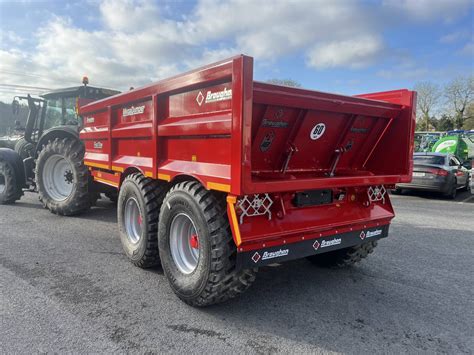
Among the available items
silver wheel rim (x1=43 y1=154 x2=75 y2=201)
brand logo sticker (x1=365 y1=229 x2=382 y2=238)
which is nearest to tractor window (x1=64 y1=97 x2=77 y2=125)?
silver wheel rim (x1=43 y1=154 x2=75 y2=201)

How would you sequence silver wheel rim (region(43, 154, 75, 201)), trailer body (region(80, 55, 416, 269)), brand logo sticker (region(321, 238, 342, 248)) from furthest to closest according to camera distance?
silver wheel rim (region(43, 154, 75, 201)), brand logo sticker (region(321, 238, 342, 248)), trailer body (region(80, 55, 416, 269))

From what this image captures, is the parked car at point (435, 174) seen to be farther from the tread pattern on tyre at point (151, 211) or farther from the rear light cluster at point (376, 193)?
the tread pattern on tyre at point (151, 211)

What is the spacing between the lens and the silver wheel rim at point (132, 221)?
4.63m

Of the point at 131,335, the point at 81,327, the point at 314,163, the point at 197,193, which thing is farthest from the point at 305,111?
the point at 81,327

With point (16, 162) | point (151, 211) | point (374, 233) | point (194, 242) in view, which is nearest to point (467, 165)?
point (374, 233)

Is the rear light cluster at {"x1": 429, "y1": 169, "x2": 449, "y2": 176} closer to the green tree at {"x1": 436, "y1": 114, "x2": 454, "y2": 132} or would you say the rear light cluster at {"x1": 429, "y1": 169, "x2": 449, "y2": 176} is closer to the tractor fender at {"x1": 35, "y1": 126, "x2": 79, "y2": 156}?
the tractor fender at {"x1": 35, "y1": 126, "x2": 79, "y2": 156}

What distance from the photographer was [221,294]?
3.17 meters

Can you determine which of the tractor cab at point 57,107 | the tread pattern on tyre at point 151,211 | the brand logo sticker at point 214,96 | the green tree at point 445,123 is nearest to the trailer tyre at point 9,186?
the tractor cab at point 57,107

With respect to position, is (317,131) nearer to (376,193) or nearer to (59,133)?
(376,193)

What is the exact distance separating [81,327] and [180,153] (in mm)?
1841

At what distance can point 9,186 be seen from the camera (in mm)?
8023

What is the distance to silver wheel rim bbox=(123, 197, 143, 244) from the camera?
463 cm

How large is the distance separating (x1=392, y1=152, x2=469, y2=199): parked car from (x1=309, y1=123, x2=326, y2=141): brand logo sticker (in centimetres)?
801

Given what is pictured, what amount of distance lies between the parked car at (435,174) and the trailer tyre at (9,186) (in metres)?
10.7
